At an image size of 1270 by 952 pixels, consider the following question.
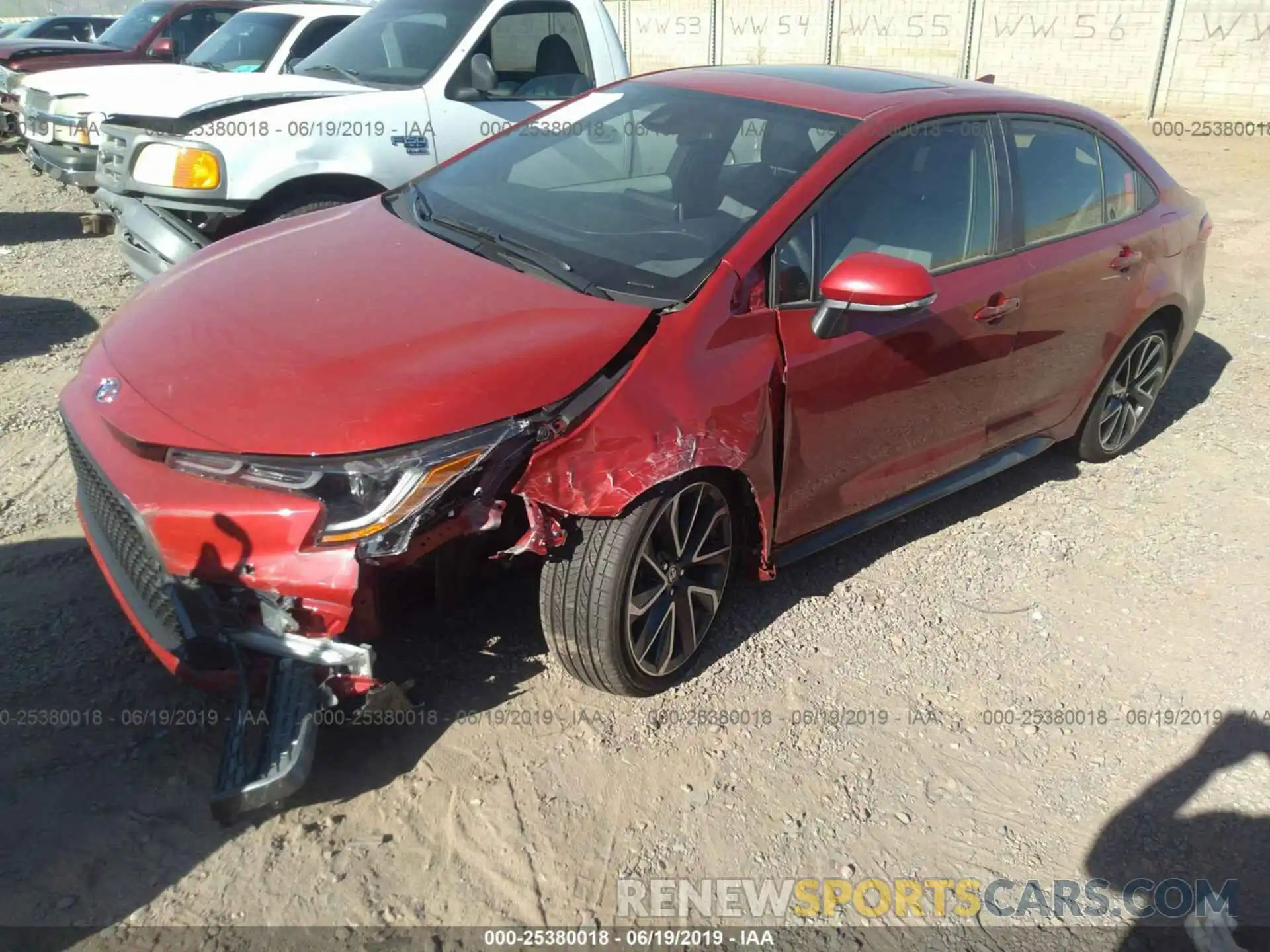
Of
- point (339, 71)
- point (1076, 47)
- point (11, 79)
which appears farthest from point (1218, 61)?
point (11, 79)

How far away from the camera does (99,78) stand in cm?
809

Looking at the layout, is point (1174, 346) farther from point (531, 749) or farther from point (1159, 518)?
point (531, 749)

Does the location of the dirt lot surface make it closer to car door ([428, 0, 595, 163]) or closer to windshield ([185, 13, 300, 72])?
car door ([428, 0, 595, 163])

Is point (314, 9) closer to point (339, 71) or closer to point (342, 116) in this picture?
point (339, 71)

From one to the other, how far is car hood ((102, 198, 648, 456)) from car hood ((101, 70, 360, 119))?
2.56 meters

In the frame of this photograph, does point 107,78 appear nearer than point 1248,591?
No

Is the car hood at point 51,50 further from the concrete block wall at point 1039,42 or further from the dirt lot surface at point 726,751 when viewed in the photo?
the dirt lot surface at point 726,751

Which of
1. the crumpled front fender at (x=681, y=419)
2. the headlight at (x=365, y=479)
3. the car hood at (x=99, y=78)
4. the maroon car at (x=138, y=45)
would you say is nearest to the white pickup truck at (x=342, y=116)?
the car hood at (x=99, y=78)

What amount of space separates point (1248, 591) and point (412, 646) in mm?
3326

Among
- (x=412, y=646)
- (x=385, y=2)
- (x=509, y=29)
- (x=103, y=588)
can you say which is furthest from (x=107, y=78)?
(x=412, y=646)

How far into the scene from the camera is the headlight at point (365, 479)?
2.37 meters

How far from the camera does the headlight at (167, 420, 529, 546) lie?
2.37 m

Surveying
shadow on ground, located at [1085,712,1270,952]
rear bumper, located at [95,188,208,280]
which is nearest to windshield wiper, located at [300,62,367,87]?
rear bumper, located at [95,188,208,280]

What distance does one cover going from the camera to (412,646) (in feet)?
10.5
